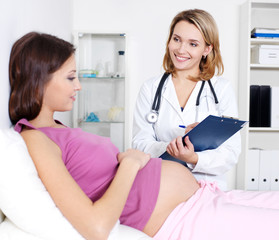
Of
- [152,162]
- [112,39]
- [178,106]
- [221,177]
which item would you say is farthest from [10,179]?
[112,39]

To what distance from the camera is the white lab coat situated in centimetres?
166

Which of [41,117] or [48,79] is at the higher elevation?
[48,79]

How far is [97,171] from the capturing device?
3.69 ft

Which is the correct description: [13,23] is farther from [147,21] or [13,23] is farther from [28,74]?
[147,21]

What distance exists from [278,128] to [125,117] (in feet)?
4.02

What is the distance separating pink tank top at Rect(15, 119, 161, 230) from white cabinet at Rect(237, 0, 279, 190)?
1.74 metres

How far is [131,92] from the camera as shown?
309cm

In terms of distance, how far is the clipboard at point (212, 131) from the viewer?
4.17ft

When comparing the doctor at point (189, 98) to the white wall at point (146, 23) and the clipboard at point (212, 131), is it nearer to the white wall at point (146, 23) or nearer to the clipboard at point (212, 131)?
the clipboard at point (212, 131)

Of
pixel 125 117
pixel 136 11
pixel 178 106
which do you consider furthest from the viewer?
pixel 136 11

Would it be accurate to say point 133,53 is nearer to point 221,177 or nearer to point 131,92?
point 131,92

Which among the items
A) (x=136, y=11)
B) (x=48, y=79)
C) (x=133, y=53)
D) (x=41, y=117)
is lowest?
(x=41, y=117)

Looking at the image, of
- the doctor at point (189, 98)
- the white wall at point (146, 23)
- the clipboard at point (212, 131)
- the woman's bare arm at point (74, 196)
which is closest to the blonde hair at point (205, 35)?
the doctor at point (189, 98)

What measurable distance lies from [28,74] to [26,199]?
0.41 m
